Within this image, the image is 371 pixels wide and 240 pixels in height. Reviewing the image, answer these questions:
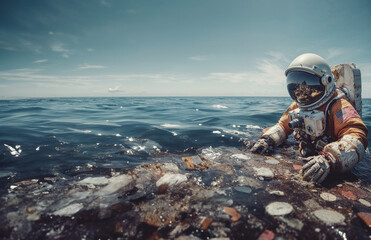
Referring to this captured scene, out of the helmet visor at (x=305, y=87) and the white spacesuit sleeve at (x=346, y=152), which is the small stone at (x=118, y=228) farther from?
the helmet visor at (x=305, y=87)

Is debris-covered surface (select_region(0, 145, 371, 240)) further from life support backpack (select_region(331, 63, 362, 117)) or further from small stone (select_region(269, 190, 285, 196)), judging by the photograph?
life support backpack (select_region(331, 63, 362, 117))

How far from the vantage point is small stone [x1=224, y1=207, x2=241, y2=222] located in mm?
1848

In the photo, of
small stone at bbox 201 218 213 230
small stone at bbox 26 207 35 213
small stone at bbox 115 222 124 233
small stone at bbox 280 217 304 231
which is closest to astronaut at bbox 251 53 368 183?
small stone at bbox 280 217 304 231

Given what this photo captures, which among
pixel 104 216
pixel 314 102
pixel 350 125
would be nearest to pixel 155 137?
pixel 104 216

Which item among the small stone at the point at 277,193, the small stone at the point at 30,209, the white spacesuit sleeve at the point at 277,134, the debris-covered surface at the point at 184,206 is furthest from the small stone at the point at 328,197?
the small stone at the point at 30,209

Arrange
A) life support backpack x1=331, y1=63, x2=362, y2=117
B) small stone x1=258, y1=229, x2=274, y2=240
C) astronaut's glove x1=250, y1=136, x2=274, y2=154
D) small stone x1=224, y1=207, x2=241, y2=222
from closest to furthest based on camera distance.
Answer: small stone x1=258, y1=229, x2=274, y2=240
small stone x1=224, y1=207, x2=241, y2=222
life support backpack x1=331, y1=63, x2=362, y2=117
astronaut's glove x1=250, y1=136, x2=274, y2=154

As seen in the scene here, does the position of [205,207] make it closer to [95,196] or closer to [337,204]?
[95,196]

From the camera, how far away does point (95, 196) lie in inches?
86.9

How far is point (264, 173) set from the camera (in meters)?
3.02

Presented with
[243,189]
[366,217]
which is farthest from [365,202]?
[243,189]

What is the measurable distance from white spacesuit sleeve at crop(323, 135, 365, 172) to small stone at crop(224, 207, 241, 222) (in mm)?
2077

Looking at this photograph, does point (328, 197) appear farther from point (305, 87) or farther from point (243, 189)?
point (305, 87)

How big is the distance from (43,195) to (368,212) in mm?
3947

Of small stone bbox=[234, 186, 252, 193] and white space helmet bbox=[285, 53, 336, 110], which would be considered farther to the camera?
white space helmet bbox=[285, 53, 336, 110]
